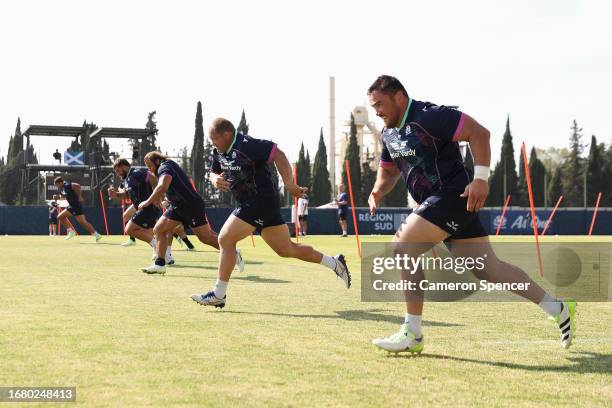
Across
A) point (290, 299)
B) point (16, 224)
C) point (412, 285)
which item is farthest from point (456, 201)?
point (16, 224)

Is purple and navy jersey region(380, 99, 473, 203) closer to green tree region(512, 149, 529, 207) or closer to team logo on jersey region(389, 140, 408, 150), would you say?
team logo on jersey region(389, 140, 408, 150)

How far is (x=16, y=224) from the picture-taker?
37.0 meters

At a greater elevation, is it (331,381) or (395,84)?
(395,84)

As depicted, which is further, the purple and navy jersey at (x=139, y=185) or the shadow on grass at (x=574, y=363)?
the purple and navy jersey at (x=139, y=185)

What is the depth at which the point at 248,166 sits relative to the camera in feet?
24.4

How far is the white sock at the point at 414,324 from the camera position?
491 centimetres

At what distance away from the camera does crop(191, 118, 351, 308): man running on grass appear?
730 cm

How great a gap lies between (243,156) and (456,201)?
9.58ft

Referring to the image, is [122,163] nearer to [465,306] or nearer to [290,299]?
[290,299]

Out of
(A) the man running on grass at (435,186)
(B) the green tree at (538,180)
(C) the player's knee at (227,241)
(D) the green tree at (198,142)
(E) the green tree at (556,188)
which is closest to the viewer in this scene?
(A) the man running on grass at (435,186)

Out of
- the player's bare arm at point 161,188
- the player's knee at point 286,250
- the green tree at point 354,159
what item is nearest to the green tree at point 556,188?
the green tree at point 354,159

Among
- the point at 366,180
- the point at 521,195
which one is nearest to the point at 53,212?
the point at 366,180

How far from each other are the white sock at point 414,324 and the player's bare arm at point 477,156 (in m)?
0.79

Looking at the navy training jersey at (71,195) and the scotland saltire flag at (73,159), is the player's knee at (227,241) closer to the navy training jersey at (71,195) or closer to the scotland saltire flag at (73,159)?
the navy training jersey at (71,195)
